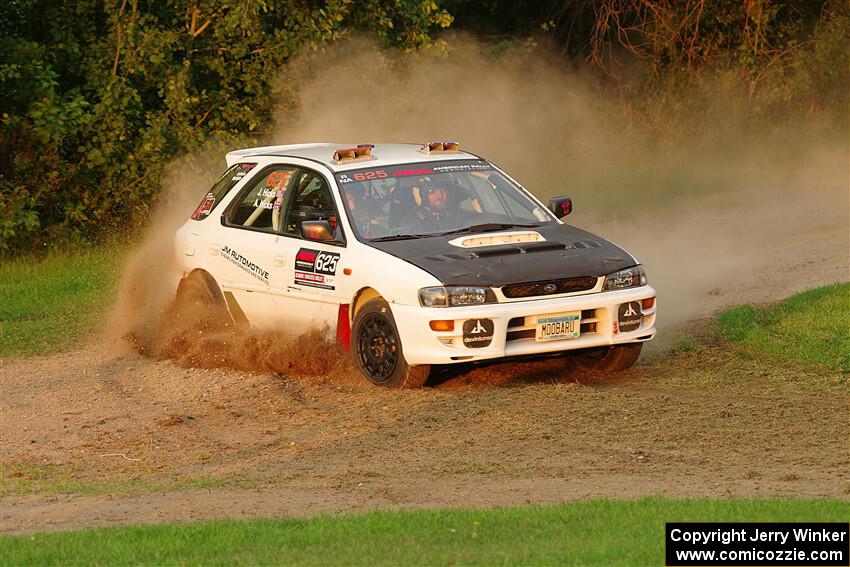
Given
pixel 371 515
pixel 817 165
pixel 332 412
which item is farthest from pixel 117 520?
pixel 817 165

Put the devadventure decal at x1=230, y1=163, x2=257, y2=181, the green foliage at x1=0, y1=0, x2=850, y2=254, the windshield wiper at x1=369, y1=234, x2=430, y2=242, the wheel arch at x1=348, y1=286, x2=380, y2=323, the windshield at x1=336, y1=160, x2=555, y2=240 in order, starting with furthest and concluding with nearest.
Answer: the green foliage at x1=0, y1=0, x2=850, y2=254 → the devadventure decal at x1=230, y1=163, x2=257, y2=181 → the windshield at x1=336, y1=160, x2=555, y2=240 → the windshield wiper at x1=369, y1=234, x2=430, y2=242 → the wheel arch at x1=348, y1=286, x2=380, y2=323

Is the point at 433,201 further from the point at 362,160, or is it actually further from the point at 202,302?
the point at 202,302

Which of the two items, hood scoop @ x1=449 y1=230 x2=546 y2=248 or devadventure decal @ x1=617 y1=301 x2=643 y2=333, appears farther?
hood scoop @ x1=449 y1=230 x2=546 y2=248

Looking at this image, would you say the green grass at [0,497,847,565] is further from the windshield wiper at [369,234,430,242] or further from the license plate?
the windshield wiper at [369,234,430,242]

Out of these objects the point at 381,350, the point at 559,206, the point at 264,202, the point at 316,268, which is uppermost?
the point at 264,202

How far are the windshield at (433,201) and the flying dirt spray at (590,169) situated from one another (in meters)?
1.03

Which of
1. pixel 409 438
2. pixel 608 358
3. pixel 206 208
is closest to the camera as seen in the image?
pixel 409 438

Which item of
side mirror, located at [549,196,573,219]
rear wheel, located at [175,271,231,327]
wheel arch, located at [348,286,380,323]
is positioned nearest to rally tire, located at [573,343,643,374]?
side mirror, located at [549,196,573,219]

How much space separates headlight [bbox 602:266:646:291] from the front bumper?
0.09 meters

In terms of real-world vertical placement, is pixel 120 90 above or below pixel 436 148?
above

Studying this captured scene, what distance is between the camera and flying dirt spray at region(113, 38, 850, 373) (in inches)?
534

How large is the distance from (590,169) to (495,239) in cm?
1594

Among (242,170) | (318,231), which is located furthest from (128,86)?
(318,231)

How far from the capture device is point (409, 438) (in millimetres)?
9055
